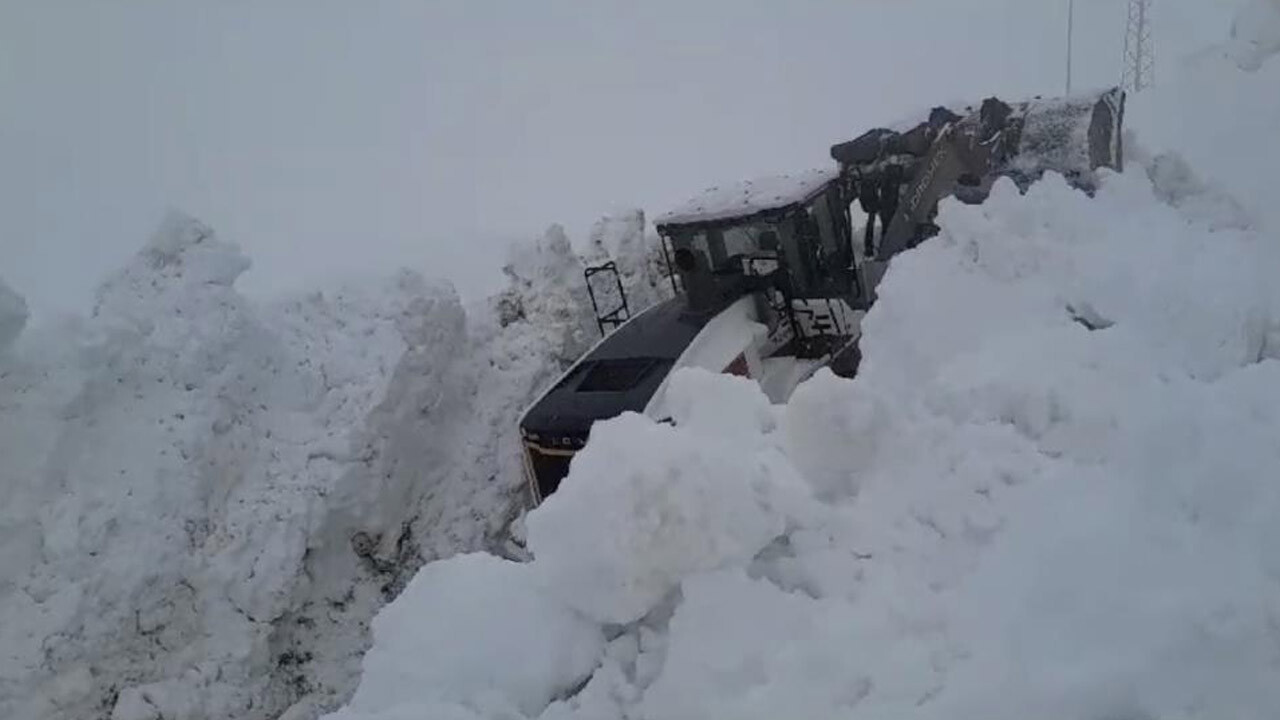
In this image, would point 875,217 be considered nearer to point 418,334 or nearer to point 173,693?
point 418,334

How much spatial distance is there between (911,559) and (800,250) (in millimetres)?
5480

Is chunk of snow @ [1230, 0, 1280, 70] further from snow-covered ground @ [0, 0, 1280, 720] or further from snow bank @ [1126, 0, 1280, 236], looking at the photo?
snow-covered ground @ [0, 0, 1280, 720]

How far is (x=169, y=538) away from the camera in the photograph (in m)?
6.43

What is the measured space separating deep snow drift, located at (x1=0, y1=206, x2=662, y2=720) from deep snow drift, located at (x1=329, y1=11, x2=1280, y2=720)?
4.17 meters

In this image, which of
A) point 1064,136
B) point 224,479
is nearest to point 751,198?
point 1064,136

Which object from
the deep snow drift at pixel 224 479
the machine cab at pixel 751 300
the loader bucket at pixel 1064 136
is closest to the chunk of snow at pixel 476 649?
the deep snow drift at pixel 224 479

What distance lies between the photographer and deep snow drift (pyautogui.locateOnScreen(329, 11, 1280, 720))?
7.50ft

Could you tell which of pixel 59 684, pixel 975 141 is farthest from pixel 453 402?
pixel 975 141

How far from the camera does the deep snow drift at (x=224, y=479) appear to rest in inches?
239

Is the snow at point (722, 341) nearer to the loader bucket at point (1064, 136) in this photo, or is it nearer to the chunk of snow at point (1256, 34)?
the loader bucket at point (1064, 136)

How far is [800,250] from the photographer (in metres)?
7.96

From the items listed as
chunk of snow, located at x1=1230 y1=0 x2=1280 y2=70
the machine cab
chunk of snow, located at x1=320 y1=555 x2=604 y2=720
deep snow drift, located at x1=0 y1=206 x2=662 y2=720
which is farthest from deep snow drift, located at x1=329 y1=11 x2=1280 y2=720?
chunk of snow, located at x1=1230 y1=0 x2=1280 y2=70

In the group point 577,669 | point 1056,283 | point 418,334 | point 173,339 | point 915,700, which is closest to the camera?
point 915,700

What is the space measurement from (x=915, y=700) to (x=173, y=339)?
6.43m
